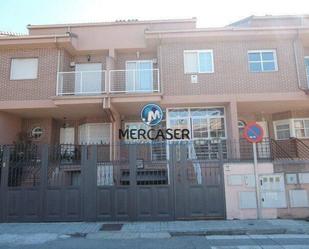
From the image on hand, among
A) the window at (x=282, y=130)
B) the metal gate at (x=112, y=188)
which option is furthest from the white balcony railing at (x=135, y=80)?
the window at (x=282, y=130)

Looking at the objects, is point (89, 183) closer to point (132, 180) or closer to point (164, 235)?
point (132, 180)

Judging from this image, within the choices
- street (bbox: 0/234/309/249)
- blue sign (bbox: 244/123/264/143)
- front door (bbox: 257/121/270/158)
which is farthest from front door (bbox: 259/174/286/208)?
street (bbox: 0/234/309/249)

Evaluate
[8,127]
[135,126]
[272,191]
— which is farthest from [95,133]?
[272,191]

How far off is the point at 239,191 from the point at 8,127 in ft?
37.2

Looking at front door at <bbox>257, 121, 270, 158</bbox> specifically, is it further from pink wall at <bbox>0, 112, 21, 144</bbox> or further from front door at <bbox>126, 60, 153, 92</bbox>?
pink wall at <bbox>0, 112, 21, 144</bbox>

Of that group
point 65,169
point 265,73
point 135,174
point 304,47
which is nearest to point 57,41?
point 65,169

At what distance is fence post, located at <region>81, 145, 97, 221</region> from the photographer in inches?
380

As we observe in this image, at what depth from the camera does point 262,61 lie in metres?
13.4

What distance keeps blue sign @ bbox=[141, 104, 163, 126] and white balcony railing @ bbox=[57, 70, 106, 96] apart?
2332mm

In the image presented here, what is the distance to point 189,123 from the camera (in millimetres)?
13664

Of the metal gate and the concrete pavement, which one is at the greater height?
the metal gate

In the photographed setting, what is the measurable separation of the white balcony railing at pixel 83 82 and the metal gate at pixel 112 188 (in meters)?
4.50

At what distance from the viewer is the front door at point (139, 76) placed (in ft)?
46.3

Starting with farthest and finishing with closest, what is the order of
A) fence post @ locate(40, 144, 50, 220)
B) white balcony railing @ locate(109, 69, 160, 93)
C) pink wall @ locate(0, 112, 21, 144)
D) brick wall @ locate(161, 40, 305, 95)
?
white balcony railing @ locate(109, 69, 160, 93), pink wall @ locate(0, 112, 21, 144), brick wall @ locate(161, 40, 305, 95), fence post @ locate(40, 144, 50, 220)
